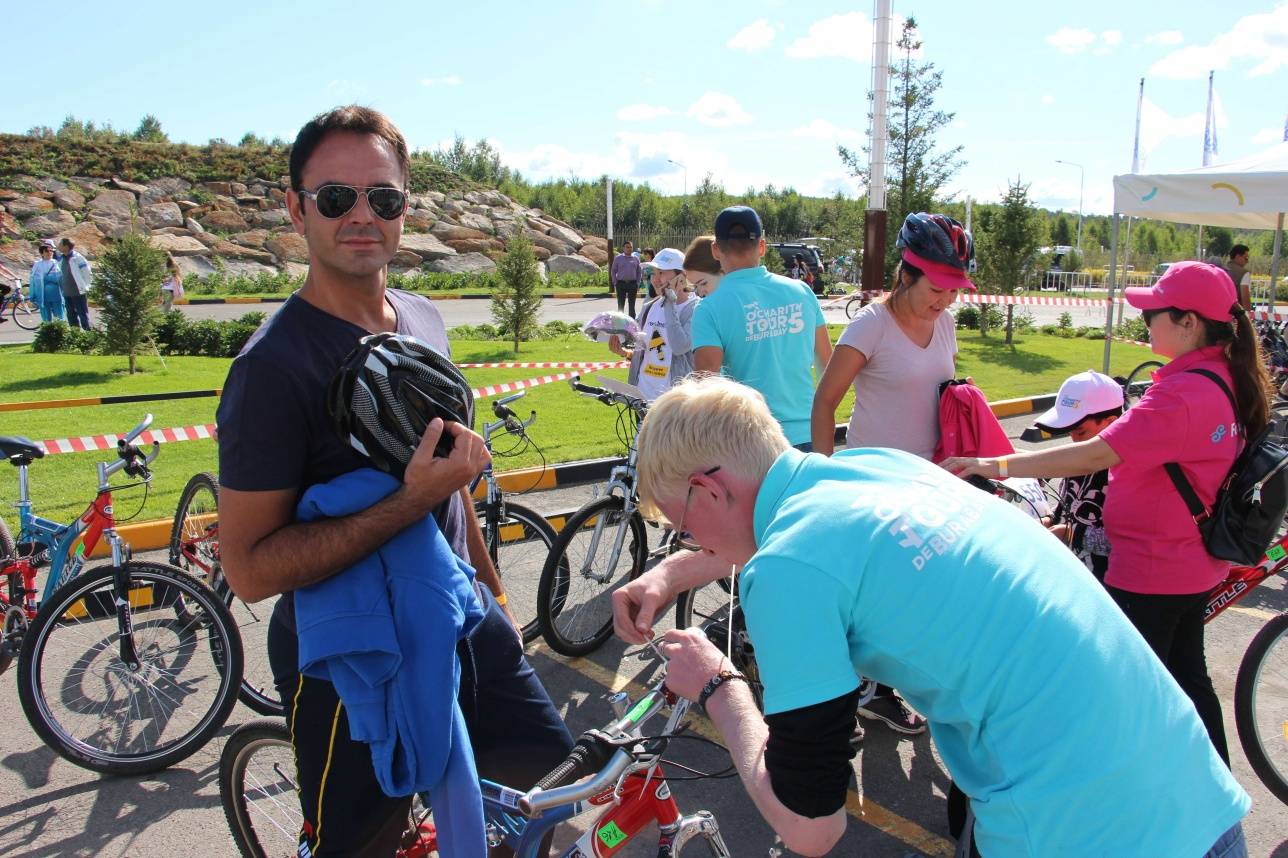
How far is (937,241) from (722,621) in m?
1.69

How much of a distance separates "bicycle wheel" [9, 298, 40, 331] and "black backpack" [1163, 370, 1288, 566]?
25.7 meters

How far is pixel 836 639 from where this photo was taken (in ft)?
4.62

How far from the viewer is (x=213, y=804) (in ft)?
11.4

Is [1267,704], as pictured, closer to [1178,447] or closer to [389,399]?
[1178,447]

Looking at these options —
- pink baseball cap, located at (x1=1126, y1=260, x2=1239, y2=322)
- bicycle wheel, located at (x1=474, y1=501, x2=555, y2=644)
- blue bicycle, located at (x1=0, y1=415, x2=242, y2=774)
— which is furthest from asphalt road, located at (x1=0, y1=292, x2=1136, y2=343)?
pink baseball cap, located at (x1=1126, y1=260, x2=1239, y2=322)

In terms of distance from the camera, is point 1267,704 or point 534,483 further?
point 534,483

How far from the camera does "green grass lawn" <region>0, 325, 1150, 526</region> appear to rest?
7328mm

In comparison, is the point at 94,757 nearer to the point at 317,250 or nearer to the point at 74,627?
the point at 74,627

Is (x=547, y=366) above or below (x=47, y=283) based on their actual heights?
below

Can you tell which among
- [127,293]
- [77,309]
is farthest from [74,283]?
[127,293]

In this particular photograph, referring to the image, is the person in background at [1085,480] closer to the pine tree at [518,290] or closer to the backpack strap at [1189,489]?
the backpack strap at [1189,489]

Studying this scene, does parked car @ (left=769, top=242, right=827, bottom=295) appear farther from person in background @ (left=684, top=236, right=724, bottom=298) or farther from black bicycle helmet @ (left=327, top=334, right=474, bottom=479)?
black bicycle helmet @ (left=327, top=334, right=474, bottom=479)

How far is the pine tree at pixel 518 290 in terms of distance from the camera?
1767 cm

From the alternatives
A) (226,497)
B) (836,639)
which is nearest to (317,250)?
(226,497)
